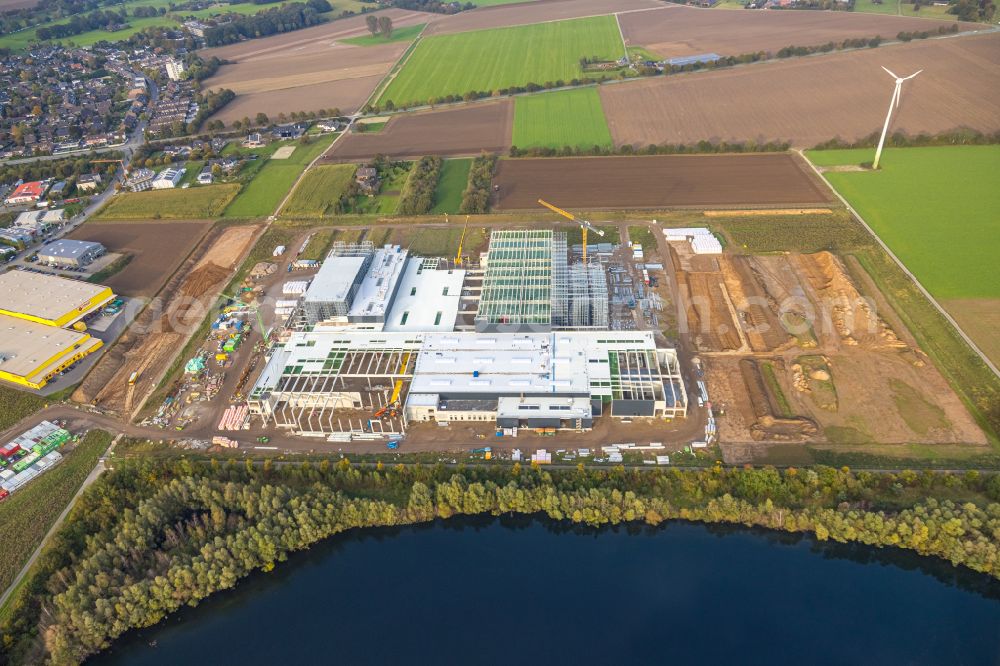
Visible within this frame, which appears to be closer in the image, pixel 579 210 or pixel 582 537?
pixel 582 537

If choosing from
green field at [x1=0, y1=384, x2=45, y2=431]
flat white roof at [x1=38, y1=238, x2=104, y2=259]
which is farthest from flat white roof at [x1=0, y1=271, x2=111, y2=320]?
green field at [x1=0, y1=384, x2=45, y2=431]

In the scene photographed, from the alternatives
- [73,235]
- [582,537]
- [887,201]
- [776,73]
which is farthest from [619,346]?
[776,73]

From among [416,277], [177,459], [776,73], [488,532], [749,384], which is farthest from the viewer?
[776,73]

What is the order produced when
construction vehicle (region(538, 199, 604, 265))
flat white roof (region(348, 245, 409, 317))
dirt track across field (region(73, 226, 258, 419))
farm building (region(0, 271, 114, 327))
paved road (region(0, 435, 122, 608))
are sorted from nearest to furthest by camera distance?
paved road (region(0, 435, 122, 608)) → dirt track across field (region(73, 226, 258, 419)) → flat white roof (region(348, 245, 409, 317)) → farm building (region(0, 271, 114, 327)) → construction vehicle (region(538, 199, 604, 265))

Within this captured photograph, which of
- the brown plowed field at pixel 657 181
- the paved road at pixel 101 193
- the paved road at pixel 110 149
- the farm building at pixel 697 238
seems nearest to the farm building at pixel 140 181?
the paved road at pixel 101 193

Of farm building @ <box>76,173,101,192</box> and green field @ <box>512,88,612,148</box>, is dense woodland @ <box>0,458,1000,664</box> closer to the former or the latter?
green field @ <box>512,88,612,148</box>

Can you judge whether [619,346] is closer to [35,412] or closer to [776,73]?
[35,412]

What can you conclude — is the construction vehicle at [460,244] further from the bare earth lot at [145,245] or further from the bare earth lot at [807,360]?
the bare earth lot at [145,245]
